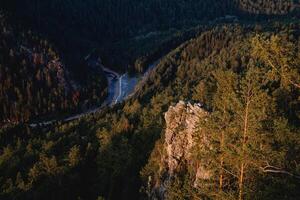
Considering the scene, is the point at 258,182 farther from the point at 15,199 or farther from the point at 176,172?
the point at 15,199

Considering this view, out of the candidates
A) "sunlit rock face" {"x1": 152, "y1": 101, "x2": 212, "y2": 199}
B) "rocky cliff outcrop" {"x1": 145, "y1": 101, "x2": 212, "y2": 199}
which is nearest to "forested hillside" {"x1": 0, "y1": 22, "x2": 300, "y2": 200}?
"rocky cliff outcrop" {"x1": 145, "y1": 101, "x2": 212, "y2": 199}

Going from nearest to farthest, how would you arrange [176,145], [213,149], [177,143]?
[213,149] → [177,143] → [176,145]

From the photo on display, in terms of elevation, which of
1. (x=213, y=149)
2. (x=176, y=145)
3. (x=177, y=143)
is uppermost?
(x=213, y=149)

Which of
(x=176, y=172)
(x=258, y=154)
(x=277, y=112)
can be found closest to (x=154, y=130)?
(x=176, y=172)

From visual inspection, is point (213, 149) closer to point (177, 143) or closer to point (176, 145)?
point (177, 143)

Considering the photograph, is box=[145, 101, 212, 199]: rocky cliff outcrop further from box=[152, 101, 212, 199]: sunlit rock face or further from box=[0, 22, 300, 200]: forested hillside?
box=[0, 22, 300, 200]: forested hillside

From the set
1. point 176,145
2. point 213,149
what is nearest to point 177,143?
point 176,145

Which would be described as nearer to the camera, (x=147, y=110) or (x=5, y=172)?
(x=5, y=172)

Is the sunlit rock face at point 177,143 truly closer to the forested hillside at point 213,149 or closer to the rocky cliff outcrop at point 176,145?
the rocky cliff outcrop at point 176,145

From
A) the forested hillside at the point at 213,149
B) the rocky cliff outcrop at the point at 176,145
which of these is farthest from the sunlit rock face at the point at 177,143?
the forested hillside at the point at 213,149
